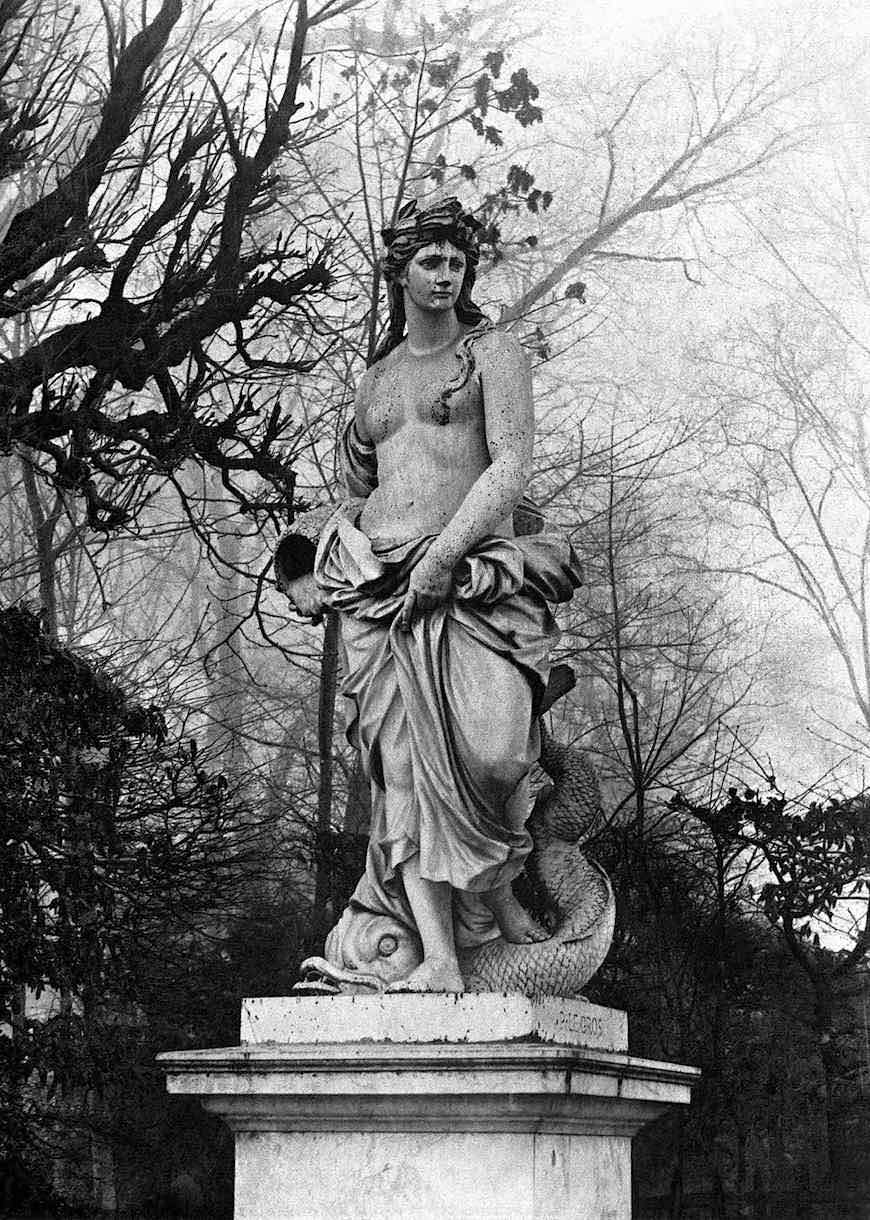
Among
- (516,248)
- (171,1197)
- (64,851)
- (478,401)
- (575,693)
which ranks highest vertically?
(516,248)

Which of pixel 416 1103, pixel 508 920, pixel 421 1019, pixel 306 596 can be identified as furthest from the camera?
pixel 306 596

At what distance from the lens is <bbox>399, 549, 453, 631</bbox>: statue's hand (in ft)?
13.8

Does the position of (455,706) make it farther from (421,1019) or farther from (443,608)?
(421,1019)

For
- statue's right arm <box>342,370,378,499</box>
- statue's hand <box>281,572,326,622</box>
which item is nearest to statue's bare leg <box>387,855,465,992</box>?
statue's hand <box>281,572,326,622</box>

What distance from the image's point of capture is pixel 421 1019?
394 centimetres

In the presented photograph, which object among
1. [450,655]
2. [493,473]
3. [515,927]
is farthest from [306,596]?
[515,927]

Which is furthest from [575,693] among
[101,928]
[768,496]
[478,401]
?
[478,401]

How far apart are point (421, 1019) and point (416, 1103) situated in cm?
21

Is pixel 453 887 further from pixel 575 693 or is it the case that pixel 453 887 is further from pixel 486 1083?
pixel 575 693

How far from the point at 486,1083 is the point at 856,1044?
1040 cm

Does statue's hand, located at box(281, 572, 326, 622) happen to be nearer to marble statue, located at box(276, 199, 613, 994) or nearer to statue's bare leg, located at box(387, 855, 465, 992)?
marble statue, located at box(276, 199, 613, 994)

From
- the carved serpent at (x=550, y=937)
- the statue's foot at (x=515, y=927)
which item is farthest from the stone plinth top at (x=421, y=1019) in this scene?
the statue's foot at (x=515, y=927)

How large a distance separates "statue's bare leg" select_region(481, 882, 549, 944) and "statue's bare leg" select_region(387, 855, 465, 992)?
129 mm

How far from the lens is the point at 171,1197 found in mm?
11031
